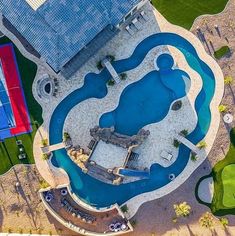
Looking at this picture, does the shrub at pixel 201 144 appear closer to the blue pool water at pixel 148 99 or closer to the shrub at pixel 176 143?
the shrub at pixel 176 143

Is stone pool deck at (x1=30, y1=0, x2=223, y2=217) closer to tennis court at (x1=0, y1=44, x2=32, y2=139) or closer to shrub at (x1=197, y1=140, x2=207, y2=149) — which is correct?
shrub at (x1=197, y1=140, x2=207, y2=149)

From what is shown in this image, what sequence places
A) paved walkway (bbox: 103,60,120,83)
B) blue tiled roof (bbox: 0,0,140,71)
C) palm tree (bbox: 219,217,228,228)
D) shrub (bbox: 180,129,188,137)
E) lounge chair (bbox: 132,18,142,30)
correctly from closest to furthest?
1. blue tiled roof (bbox: 0,0,140,71)
2. paved walkway (bbox: 103,60,120,83)
3. lounge chair (bbox: 132,18,142,30)
4. shrub (bbox: 180,129,188,137)
5. palm tree (bbox: 219,217,228,228)

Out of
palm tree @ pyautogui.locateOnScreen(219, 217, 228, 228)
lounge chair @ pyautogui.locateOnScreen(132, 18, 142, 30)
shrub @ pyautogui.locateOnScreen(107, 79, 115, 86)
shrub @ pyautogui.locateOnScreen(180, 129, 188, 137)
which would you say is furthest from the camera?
palm tree @ pyautogui.locateOnScreen(219, 217, 228, 228)

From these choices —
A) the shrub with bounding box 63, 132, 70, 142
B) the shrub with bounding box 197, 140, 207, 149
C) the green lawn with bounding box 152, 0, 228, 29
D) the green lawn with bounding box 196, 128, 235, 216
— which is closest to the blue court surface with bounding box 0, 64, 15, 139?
Answer: the shrub with bounding box 63, 132, 70, 142

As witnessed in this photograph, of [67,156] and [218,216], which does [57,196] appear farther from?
[218,216]

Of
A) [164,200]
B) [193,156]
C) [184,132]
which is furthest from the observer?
[164,200]

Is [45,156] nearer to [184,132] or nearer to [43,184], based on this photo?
[43,184]

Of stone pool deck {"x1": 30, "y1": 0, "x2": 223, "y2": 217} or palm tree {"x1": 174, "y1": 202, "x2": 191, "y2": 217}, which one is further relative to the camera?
stone pool deck {"x1": 30, "y1": 0, "x2": 223, "y2": 217}

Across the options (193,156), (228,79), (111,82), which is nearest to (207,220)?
(193,156)
